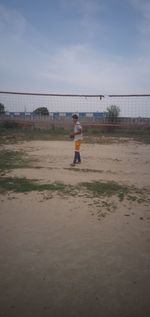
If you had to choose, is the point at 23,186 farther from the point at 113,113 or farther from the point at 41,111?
the point at 41,111

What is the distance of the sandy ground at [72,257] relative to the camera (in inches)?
79.8

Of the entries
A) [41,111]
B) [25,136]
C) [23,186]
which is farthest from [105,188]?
[41,111]

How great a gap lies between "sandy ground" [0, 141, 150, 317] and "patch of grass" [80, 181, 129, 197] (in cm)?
45

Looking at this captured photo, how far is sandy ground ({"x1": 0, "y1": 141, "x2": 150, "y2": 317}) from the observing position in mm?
2027

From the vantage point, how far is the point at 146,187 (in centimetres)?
501

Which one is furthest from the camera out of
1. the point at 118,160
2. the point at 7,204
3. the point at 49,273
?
the point at 118,160

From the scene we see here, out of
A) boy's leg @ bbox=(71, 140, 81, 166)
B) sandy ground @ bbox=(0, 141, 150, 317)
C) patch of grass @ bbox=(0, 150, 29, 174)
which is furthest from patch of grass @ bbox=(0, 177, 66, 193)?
boy's leg @ bbox=(71, 140, 81, 166)

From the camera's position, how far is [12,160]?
7457 mm

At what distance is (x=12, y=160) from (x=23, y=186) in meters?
2.76

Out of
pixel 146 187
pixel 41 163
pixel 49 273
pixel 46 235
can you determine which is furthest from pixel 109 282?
pixel 41 163

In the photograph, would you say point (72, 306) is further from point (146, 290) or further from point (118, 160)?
point (118, 160)

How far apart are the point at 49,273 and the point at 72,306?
45 cm

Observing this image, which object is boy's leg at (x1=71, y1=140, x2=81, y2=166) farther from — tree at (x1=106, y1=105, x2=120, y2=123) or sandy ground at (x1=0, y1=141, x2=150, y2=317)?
tree at (x1=106, y1=105, x2=120, y2=123)

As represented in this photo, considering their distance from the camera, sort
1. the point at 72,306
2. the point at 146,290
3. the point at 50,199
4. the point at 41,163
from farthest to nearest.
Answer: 1. the point at 41,163
2. the point at 50,199
3. the point at 146,290
4. the point at 72,306
